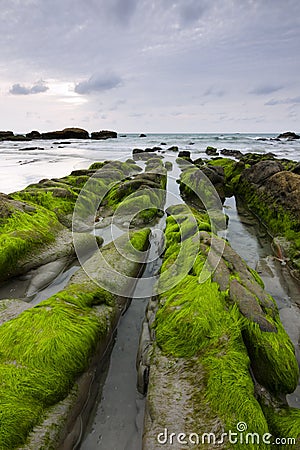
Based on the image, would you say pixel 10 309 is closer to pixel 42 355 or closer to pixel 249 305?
pixel 42 355

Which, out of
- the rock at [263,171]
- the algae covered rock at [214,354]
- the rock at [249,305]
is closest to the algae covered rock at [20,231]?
the algae covered rock at [214,354]

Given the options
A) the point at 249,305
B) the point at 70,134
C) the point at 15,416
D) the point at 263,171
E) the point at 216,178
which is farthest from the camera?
the point at 70,134

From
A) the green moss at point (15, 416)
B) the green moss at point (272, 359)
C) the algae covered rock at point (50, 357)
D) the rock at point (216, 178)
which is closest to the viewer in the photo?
the green moss at point (15, 416)

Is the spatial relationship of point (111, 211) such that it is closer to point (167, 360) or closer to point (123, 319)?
point (123, 319)

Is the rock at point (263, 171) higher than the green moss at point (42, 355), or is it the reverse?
the rock at point (263, 171)

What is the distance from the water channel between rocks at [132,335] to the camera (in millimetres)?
2691

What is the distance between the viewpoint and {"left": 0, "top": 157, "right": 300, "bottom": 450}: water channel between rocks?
8.83 ft

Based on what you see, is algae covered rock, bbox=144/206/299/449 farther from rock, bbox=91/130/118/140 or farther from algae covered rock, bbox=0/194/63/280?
rock, bbox=91/130/118/140

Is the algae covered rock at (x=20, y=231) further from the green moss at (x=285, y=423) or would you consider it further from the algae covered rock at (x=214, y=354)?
the green moss at (x=285, y=423)

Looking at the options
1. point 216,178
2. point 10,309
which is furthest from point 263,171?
point 10,309

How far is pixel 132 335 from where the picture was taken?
390cm

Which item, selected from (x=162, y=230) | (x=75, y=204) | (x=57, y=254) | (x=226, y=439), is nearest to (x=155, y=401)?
(x=226, y=439)

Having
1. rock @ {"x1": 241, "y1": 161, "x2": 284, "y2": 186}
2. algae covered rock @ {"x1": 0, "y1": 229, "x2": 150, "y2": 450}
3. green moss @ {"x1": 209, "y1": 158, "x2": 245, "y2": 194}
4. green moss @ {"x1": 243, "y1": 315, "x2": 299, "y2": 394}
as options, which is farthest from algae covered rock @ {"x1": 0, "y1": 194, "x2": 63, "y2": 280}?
green moss @ {"x1": 209, "y1": 158, "x2": 245, "y2": 194}

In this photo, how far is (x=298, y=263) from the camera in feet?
18.6
